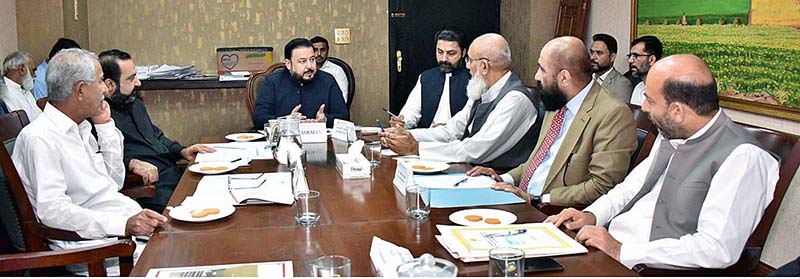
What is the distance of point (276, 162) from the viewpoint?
308 cm

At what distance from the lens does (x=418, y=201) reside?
2.09 m

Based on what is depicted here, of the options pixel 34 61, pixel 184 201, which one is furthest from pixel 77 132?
pixel 34 61

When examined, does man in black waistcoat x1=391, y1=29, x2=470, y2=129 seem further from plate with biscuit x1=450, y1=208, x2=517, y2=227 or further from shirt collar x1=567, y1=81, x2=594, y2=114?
plate with biscuit x1=450, y1=208, x2=517, y2=227

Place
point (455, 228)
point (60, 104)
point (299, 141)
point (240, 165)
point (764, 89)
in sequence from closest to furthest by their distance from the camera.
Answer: point (455, 228), point (60, 104), point (240, 165), point (299, 141), point (764, 89)

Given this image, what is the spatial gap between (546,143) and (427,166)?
1.62 feet

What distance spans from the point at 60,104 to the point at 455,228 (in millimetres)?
1439

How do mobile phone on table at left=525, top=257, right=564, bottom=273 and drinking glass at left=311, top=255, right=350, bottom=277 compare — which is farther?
mobile phone on table at left=525, top=257, right=564, bottom=273

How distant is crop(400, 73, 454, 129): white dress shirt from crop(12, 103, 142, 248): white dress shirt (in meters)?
2.58

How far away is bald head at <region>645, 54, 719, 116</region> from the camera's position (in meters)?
2.04

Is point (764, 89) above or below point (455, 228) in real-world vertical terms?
above

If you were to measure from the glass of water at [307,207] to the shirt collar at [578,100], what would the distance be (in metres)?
1.23

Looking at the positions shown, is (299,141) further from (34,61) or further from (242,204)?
(34,61)

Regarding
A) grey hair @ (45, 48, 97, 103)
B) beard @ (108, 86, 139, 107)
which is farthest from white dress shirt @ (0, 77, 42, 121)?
grey hair @ (45, 48, 97, 103)

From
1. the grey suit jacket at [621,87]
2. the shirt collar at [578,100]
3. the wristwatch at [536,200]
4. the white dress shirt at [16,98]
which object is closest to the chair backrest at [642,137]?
the shirt collar at [578,100]
